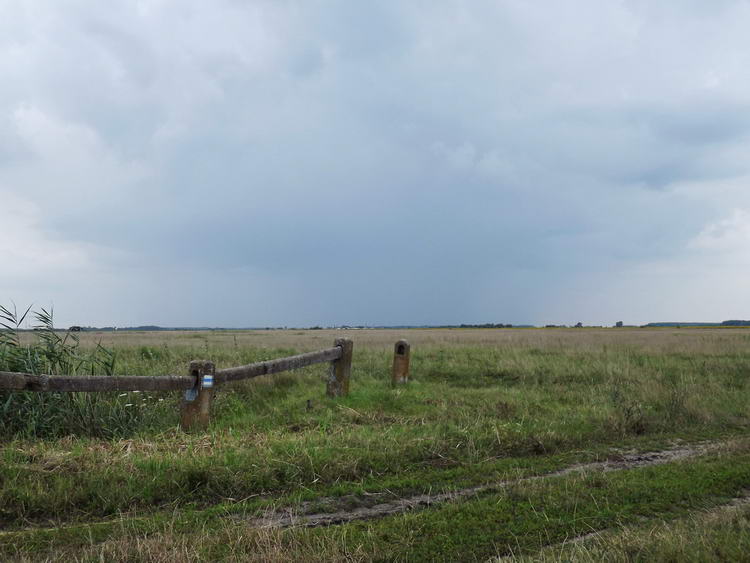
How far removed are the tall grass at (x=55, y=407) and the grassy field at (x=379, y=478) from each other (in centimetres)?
4

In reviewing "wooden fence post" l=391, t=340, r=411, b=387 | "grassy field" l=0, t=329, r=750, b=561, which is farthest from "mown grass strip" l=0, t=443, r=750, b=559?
"wooden fence post" l=391, t=340, r=411, b=387

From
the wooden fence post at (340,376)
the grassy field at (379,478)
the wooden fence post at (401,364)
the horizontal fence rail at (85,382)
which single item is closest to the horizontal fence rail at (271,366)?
the wooden fence post at (340,376)

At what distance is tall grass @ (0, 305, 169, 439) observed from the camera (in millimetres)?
7074

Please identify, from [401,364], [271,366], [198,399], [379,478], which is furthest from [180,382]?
[401,364]

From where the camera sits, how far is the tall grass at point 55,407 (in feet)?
23.2

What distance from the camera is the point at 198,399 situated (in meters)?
7.35

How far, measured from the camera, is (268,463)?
5.65m

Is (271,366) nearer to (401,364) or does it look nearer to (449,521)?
(401,364)

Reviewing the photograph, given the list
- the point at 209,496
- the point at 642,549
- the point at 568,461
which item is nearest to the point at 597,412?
the point at 568,461

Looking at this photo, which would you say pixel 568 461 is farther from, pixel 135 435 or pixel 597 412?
pixel 135 435

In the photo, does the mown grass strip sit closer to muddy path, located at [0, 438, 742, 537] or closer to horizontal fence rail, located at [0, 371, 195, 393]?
muddy path, located at [0, 438, 742, 537]

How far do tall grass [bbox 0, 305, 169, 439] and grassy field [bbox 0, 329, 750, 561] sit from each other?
0.12 ft

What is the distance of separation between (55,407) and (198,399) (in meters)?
1.96

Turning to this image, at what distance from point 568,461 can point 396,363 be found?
5625 millimetres
